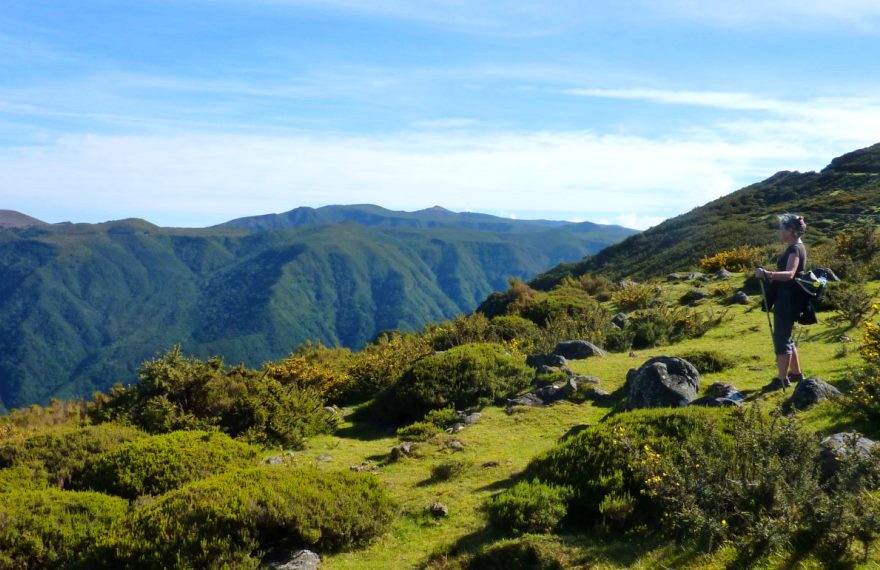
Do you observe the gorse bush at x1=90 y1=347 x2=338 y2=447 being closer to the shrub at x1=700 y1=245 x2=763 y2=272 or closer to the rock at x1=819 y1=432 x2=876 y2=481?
the rock at x1=819 y1=432 x2=876 y2=481

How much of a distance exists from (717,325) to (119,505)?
14966 millimetres

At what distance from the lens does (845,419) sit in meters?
7.66

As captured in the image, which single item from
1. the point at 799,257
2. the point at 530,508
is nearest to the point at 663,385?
the point at 799,257

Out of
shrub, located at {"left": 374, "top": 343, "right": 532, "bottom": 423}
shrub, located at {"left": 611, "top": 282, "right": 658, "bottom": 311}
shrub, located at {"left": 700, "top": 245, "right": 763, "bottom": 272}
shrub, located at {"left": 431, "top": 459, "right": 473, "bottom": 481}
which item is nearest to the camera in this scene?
shrub, located at {"left": 431, "top": 459, "right": 473, "bottom": 481}

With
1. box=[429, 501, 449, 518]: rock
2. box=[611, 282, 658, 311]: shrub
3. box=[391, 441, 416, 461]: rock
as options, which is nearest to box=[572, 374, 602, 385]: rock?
Result: box=[391, 441, 416, 461]: rock

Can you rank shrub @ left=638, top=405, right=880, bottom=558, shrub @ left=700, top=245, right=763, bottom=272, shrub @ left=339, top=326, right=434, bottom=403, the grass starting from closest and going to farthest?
shrub @ left=638, top=405, right=880, bottom=558
the grass
shrub @ left=339, top=326, right=434, bottom=403
shrub @ left=700, top=245, right=763, bottom=272

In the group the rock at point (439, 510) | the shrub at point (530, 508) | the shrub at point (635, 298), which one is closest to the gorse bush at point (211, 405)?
the rock at point (439, 510)

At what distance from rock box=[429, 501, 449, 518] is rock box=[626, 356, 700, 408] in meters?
3.95

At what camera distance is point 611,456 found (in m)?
7.01

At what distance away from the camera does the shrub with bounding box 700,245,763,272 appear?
2716cm

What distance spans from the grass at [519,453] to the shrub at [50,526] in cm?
285

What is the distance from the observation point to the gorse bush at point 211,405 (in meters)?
11.0

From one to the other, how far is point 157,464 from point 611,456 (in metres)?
6.13

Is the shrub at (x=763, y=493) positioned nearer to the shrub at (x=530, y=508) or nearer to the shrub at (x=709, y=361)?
the shrub at (x=530, y=508)
